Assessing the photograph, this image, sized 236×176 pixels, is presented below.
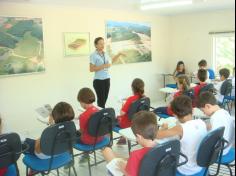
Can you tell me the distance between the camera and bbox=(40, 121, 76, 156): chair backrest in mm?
2475

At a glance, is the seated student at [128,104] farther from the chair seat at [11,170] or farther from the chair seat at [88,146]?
the chair seat at [11,170]

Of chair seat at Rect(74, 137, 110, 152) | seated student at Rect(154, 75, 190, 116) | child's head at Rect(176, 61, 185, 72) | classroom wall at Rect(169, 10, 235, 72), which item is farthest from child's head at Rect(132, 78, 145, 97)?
classroom wall at Rect(169, 10, 235, 72)

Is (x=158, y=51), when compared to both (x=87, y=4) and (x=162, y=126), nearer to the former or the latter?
(x=87, y=4)

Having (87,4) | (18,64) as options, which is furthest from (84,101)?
(87,4)

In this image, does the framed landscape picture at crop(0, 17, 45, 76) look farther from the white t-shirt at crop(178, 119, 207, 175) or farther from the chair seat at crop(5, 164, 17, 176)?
the white t-shirt at crop(178, 119, 207, 175)

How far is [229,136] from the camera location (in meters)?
2.52

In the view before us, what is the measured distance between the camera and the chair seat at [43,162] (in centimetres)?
254

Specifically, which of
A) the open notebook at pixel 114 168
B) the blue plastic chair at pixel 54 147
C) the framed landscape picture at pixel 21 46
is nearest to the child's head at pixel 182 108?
the open notebook at pixel 114 168

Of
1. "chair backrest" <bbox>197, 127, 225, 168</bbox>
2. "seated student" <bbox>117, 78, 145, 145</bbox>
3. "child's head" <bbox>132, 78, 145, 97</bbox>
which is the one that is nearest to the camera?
"chair backrest" <bbox>197, 127, 225, 168</bbox>

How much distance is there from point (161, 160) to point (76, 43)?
432cm

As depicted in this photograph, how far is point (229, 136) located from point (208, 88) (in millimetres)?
2300

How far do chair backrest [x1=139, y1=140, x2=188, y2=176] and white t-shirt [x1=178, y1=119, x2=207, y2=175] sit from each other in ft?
1.00

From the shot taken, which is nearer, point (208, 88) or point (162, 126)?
point (162, 126)

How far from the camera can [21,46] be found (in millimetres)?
4957
